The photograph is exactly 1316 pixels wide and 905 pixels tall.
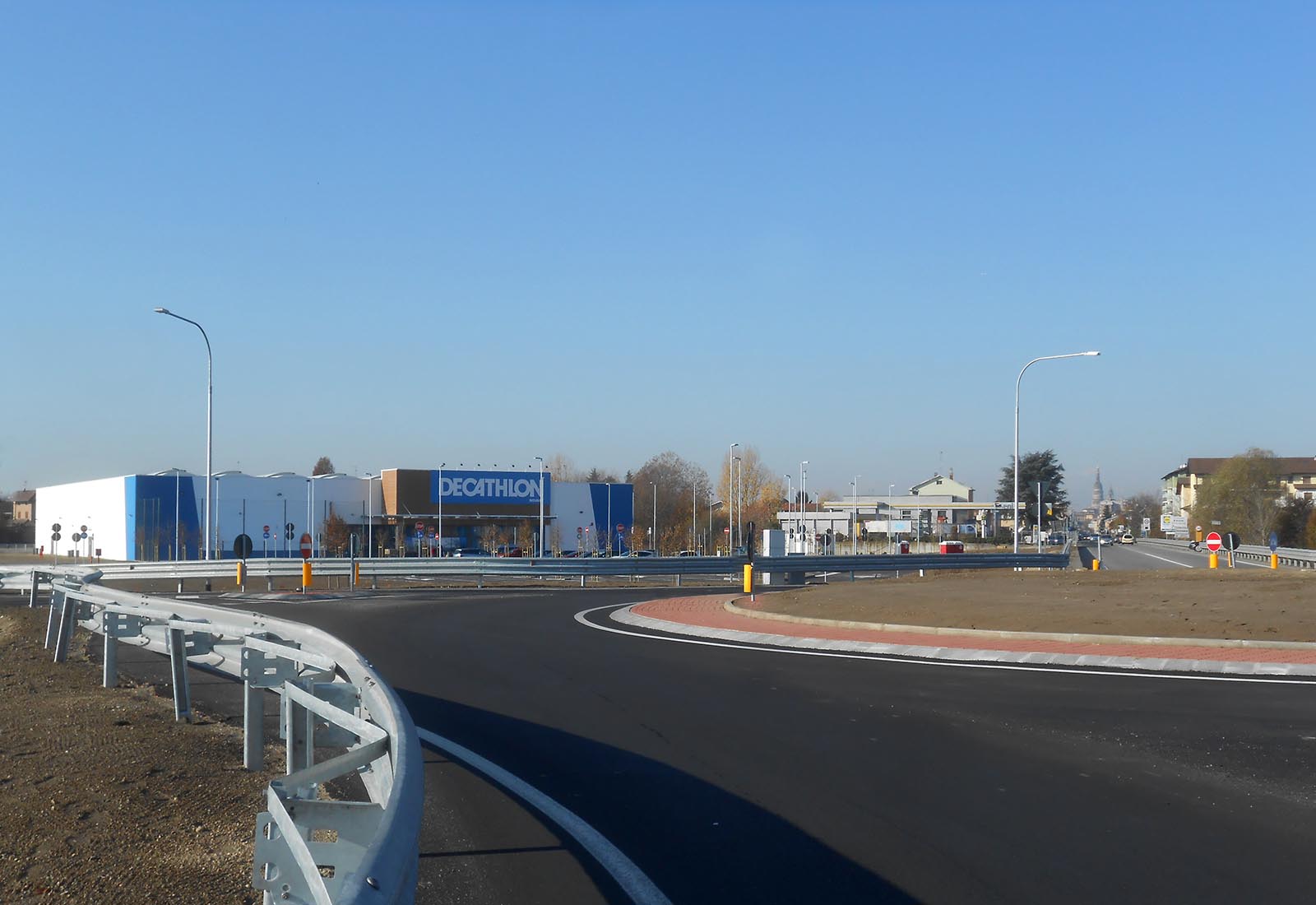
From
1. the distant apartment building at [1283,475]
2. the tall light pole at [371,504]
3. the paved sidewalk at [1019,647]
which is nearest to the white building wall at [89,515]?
the tall light pole at [371,504]

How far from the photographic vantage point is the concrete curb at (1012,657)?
14242 mm

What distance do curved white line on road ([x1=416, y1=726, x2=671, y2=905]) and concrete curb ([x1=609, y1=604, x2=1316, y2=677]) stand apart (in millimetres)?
8656

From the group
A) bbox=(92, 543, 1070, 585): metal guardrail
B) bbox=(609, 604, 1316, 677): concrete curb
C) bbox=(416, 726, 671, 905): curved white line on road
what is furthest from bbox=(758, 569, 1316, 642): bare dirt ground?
bbox=(416, 726, 671, 905): curved white line on road

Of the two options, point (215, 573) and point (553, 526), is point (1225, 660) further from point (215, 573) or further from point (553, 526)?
point (553, 526)

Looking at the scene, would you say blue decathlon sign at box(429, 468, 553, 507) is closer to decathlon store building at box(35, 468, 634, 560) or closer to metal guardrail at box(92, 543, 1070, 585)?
decathlon store building at box(35, 468, 634, 560)

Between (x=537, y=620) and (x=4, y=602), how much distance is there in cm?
1707

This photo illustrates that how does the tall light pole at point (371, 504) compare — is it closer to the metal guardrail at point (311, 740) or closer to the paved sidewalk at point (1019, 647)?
the paved sidewalk at point (1019, 647)

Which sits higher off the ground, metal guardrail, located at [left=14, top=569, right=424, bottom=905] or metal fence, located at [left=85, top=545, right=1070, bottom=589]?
metal guardrail, located at [left=14, top=569, right=424, bottom=905]

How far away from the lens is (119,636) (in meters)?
12.2

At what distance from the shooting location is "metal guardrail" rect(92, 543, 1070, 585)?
36.7 meters

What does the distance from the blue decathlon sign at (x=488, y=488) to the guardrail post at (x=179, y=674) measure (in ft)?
253

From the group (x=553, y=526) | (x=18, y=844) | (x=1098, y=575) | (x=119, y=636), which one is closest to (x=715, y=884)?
(x=18, y=844)

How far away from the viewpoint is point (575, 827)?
22.8 feet

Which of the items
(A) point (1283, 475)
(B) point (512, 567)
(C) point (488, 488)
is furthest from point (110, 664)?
(A) point (1283, 475)
